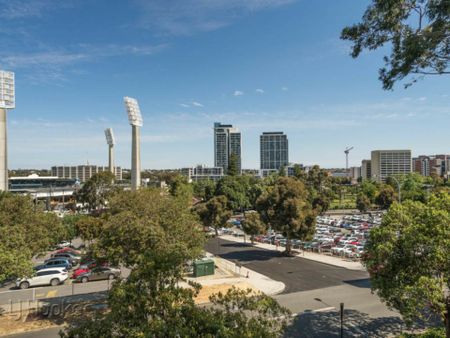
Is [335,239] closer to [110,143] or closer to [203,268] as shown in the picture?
[203,268]

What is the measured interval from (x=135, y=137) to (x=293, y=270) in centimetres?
5115

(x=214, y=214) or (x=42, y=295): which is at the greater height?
(x=214, y=214)

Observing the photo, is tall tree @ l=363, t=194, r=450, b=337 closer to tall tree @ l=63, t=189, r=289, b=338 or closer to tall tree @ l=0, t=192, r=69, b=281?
tall tree @ l=63, t=189, r=289, b=338

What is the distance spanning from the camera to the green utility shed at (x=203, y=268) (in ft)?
80.7

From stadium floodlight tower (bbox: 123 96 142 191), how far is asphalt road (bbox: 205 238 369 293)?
36.3m

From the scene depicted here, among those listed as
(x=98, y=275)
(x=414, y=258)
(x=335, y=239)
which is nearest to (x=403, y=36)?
(x=414, y=258)

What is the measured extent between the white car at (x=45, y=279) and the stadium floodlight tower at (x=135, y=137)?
4227 centimetres

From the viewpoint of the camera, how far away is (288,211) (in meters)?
30.5

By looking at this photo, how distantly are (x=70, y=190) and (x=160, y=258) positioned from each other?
320 feet

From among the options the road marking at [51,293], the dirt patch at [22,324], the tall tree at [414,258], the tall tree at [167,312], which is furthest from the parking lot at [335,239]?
the road marking at [51,293]

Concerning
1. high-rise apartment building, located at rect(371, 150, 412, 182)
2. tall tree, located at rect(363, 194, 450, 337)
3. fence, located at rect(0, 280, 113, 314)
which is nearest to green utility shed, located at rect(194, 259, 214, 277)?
fence, located at rect(0, 280, 113, 314)

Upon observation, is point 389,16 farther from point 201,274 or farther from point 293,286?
point 201,274

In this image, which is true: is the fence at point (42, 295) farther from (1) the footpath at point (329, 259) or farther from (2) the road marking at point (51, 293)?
(1) the footpath at point (329, 259)

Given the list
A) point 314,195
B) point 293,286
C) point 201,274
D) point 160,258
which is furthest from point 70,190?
point 160,258
